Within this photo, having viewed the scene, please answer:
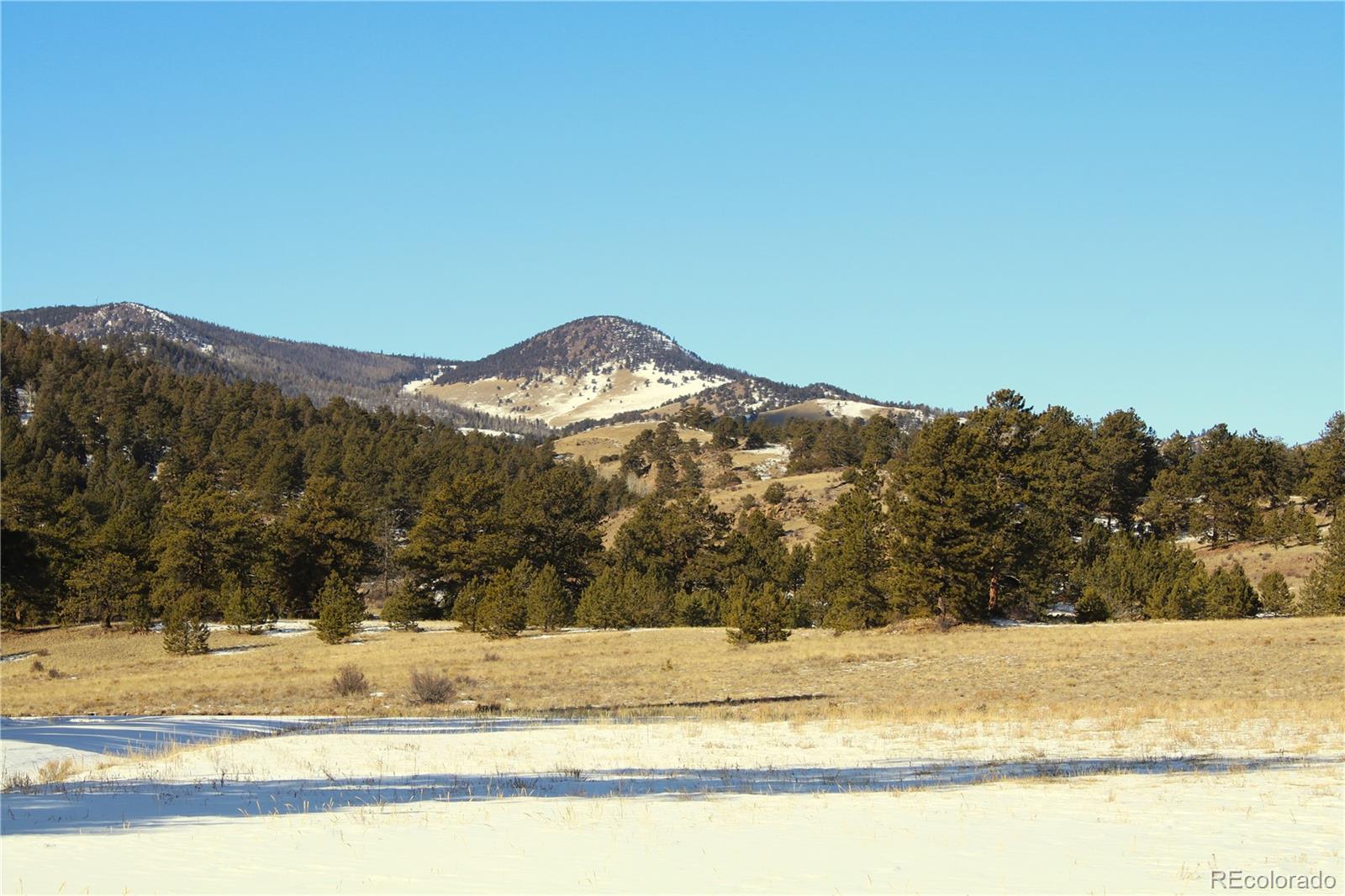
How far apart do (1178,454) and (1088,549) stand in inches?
1473

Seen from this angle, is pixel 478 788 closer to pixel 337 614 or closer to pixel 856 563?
pixel 337 614

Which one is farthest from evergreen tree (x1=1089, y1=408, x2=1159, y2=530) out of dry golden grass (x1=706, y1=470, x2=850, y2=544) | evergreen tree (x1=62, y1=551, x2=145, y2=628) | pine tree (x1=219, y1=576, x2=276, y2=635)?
evergreen tree (x1=62, y1=551, x2=145, y2=628)

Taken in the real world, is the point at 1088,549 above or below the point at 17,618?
above

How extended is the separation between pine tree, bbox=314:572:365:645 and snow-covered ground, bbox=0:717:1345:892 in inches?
1222

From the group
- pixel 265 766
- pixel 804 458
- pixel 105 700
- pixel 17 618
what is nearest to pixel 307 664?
pixel 105 700

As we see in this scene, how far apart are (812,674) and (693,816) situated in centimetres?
2427

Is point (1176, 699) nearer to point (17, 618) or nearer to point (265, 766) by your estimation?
point (265, 766)

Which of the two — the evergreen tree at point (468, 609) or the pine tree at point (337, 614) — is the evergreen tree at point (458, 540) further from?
the pine tree at point (337, 614)

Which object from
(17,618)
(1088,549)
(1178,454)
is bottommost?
(17,618)

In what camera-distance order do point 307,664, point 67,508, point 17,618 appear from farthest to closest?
point 67,508 < point 17,618 < point 307,664

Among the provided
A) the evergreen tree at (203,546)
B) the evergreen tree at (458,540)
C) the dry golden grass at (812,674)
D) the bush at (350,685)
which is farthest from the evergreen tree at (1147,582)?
the evergreen tree at (203,546)

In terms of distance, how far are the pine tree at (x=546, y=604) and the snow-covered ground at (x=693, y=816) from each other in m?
35.4

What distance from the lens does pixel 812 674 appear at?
34844 mm

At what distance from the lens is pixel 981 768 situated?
50.2 feet
